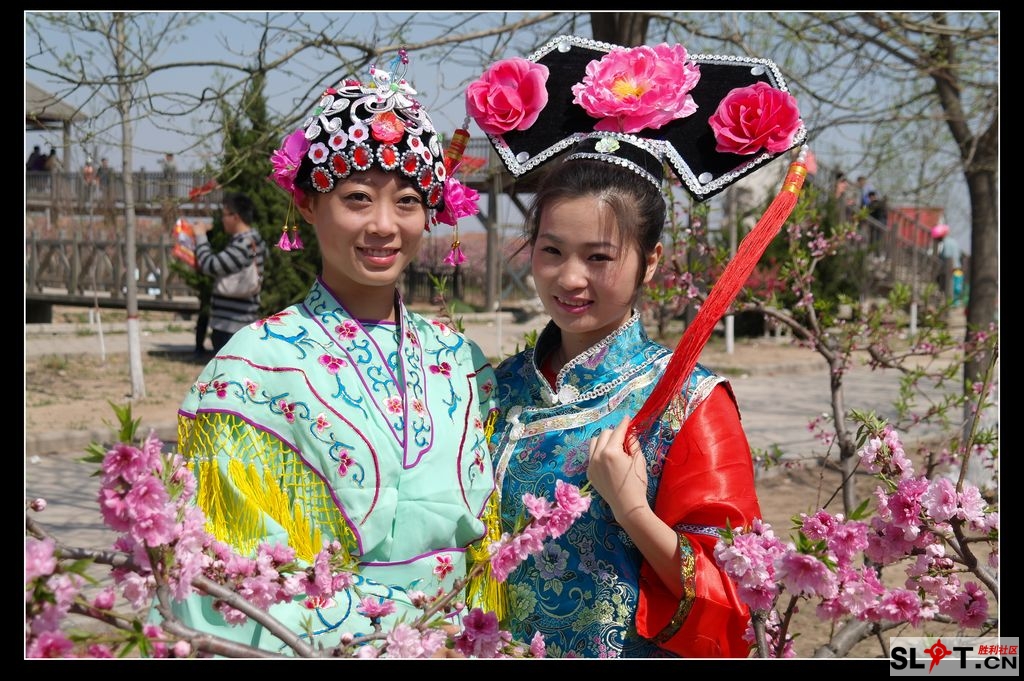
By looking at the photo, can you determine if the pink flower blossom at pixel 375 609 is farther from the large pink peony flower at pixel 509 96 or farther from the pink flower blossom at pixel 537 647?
the large pink peony flower at pixel 509 96

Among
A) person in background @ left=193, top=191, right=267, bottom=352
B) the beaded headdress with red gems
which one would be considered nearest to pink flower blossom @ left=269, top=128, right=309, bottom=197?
the beaded headdress with red gems

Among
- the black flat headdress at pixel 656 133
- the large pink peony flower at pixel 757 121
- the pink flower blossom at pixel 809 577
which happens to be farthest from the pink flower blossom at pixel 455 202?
the pink flower blossom at pixel 809 577

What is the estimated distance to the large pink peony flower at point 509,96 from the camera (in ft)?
7.55

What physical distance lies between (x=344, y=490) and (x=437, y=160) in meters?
0.78

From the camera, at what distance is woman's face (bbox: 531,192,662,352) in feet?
7.02

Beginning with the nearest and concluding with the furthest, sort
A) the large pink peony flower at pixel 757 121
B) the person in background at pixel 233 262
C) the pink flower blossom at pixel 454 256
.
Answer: the large pink peony flower at pixel 757 121, the pink flower blossom at pixel 454 256, the person in background at pixel 233 262

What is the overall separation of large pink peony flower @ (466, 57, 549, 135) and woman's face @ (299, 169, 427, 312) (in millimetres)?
264

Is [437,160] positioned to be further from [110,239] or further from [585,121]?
[110,239]

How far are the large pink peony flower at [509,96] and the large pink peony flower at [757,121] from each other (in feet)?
1.36

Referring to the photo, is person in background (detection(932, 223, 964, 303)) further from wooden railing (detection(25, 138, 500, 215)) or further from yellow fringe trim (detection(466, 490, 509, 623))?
yellow fringe trim (detection(466, 490, 509, 623))

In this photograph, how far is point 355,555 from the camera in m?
2.03

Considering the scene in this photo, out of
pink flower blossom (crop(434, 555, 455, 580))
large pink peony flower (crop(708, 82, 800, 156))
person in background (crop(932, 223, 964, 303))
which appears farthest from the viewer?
person in background (crop(932, 223, 964, 303))

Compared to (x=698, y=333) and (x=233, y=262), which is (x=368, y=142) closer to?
(x=698, y=333)

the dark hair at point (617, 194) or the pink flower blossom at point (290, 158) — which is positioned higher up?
the pink flower blossom at point (290, 158)
